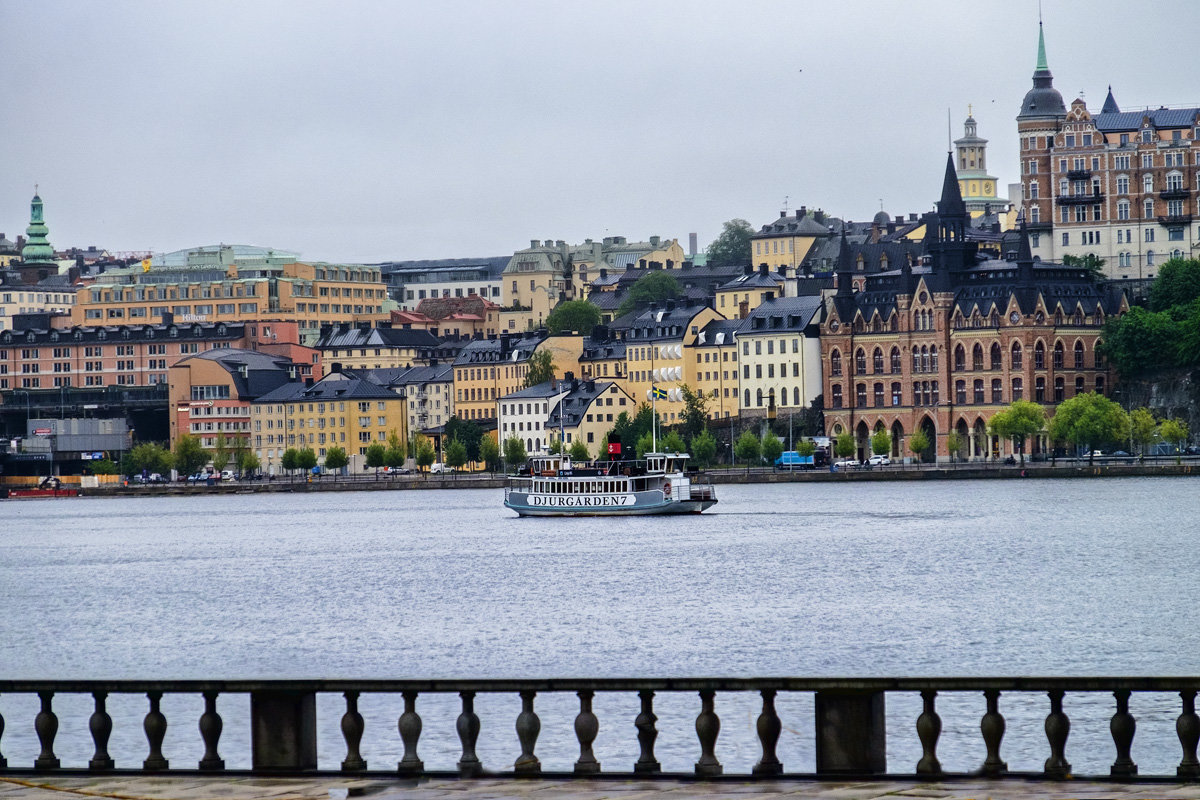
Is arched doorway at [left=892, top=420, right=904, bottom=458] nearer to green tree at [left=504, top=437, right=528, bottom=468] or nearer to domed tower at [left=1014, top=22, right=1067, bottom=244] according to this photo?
domed tower at [left=1014, top=22, right=1067, bottom=244]

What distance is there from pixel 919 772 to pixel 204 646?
3901cm

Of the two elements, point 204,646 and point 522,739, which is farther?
point 204,646

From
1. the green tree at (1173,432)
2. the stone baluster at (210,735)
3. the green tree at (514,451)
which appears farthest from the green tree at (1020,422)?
the stone baluster at (210,735)

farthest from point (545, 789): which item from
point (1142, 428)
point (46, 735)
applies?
point (1142, 428)

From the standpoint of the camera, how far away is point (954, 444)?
181 metres

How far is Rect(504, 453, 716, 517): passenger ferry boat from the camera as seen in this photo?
12712cm

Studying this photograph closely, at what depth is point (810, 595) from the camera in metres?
68.7

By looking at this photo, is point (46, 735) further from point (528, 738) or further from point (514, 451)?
point (514, 451)

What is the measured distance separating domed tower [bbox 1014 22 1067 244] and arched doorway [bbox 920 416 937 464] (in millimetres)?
17543

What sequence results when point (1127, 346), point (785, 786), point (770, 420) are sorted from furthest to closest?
1. point (770, 420)
2. point (1127, 346)
3. point (785, 786)

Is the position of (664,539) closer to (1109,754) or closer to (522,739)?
(1109,754)

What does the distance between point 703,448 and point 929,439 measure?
1816cm

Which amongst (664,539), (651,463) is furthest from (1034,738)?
(651,463)

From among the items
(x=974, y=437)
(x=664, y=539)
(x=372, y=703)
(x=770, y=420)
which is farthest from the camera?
(x=770, y=420)
